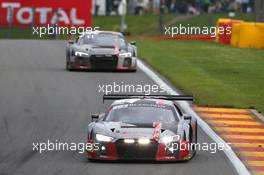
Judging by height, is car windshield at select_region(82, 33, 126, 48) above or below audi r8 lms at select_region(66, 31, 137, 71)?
above

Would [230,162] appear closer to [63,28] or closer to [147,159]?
[147,159]

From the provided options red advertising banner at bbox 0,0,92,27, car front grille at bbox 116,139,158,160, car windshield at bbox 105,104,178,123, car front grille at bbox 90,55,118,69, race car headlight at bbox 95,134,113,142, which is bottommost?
red advertising banner at bbox 0,0,92,27

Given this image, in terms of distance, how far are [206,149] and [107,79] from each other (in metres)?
12.5

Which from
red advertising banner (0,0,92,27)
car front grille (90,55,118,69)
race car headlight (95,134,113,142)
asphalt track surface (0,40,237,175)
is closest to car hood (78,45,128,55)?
car front grille (90,55,118,69)

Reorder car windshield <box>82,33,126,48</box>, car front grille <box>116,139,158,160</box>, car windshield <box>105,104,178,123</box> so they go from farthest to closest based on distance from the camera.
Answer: car windshield <box>82,33,126,48</box>, car windshield <box>105,104,178,123</box>, car front grille <box>116,139,158,160</box>

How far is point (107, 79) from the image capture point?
1247 inches

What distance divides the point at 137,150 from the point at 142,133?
0.31m

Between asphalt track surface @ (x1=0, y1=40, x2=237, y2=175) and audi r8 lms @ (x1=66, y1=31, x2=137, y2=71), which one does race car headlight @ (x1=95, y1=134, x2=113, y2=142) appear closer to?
asphalt track surface @ (x1=0, y1=40, x2=237, y2=175)

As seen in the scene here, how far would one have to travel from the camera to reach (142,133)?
1756cm

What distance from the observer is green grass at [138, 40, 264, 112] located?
1115 inches

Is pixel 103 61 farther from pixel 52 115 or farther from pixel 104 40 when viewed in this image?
pixel 52 115

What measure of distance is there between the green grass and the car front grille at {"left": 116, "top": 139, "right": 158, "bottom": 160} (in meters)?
9.02

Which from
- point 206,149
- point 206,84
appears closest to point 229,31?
point 206,84

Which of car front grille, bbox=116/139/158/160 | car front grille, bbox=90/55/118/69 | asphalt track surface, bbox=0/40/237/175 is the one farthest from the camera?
car front grille, bbox=90/55/118/69
